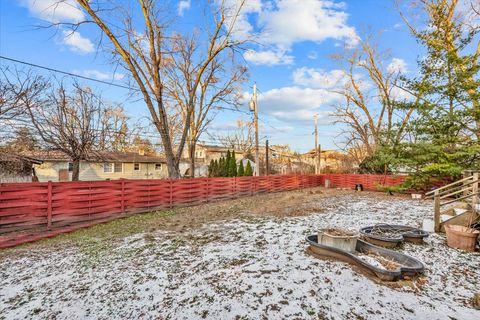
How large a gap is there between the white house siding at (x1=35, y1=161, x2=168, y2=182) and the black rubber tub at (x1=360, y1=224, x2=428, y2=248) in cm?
1511

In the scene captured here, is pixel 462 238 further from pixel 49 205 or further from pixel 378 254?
pixel 49 205

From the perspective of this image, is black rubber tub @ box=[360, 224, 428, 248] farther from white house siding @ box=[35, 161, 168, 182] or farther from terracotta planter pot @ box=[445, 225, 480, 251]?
white house siding @ box=[35, 161, 168, 182]

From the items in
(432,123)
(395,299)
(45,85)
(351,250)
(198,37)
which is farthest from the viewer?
(198,37)

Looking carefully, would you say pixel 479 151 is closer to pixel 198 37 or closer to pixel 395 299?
pixel 395 299

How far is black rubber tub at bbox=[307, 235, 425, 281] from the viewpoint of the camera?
10.3 feet

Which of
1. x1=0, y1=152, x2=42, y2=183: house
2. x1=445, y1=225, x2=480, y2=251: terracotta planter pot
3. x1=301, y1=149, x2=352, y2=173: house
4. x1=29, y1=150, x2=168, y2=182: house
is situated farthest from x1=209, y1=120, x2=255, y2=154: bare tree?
x1=445, y1=225, x2=480, y2=251: terracotta planter pot

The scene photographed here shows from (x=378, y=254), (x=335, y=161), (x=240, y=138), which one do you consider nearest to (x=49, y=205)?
(x=378, y=254)

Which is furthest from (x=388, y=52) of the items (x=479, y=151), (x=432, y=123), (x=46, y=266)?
(x=46, y=266)

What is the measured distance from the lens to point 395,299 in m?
2.74

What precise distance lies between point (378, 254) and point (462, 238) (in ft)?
6.02

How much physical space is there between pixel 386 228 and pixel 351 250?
5.67 feet

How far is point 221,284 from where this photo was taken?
10.4 feet

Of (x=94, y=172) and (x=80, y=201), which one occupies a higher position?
(x=94, y=172)

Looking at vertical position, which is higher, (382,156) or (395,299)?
(382,156)
